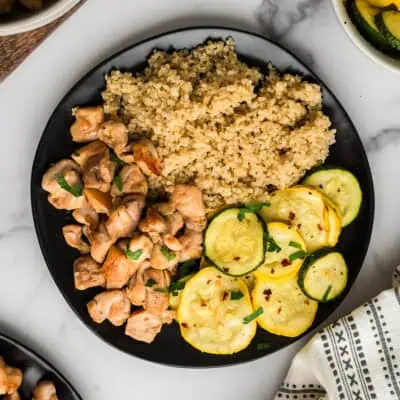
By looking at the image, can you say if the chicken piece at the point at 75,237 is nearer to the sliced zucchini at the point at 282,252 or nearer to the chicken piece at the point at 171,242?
the chicken piece at the point at 171,242

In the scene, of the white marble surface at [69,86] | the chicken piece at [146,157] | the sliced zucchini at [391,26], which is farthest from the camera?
the white marble surface at [69,86]

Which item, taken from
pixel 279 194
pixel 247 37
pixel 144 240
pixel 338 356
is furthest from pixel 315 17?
pixel 338 356

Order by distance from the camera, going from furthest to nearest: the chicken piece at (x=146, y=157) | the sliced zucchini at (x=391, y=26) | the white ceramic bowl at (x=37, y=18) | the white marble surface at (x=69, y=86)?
the white marble surface at (x=69, y=86)
the chicken piece at (x=146, y=157)
the sliced zucchini at (x=391, y=26)
the white ceramic bowl at (x=37, y=18)

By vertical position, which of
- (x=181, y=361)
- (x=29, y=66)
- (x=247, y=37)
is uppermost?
(x=247, y=37)

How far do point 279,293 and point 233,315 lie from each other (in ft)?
0.34

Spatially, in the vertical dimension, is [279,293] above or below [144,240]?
below

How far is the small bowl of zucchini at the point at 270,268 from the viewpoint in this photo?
1.74 metres

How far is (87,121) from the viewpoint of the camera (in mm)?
1687

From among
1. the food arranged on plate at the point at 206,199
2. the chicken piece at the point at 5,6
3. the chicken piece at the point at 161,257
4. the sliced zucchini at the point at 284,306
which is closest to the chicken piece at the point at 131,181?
the food arranged on plate at the point at 206,199

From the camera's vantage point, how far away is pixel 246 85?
164 cm

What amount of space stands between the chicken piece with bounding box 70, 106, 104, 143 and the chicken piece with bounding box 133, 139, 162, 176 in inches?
3.3

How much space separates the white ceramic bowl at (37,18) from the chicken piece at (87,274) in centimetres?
59

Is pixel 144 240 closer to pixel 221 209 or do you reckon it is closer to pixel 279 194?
pixel 221 209

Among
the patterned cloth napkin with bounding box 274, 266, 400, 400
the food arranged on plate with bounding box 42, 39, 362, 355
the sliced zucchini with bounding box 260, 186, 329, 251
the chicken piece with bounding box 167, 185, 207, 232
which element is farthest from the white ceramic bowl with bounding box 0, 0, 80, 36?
the patterned cloth napkin with bounding box 274, 266, 400, 400
